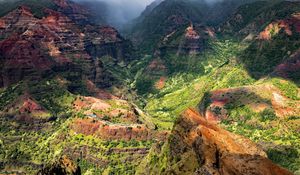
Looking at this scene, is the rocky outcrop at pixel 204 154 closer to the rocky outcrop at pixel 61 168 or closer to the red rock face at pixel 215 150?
the red rock face at pixel 215 150

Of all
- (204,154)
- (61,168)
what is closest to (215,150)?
(204,154)

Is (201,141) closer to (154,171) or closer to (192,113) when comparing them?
(192,113)

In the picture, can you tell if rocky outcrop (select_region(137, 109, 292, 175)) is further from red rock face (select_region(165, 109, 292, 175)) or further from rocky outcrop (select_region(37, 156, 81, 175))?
rocky outcrop (select_region(37, 156, 81, 175))

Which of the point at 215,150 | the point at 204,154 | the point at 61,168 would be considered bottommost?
the point at 61,168

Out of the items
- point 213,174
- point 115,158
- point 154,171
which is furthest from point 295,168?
point 213,174

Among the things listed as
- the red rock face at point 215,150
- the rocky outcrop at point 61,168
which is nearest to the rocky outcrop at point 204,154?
the red rock face at point 215,150

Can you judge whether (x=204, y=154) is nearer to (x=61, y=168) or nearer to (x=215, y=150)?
(x=215, y=150)

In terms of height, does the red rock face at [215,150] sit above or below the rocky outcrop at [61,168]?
above
